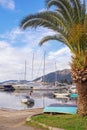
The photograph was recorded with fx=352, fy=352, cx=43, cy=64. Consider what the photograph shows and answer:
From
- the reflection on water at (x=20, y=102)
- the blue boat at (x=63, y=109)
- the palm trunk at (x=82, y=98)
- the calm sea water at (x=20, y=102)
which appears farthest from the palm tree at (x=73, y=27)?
the reflection on water at (x=20, y=102)

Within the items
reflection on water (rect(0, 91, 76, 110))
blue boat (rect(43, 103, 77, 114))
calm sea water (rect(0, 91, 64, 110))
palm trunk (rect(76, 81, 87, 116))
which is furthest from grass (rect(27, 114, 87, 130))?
reflection on water (rect(0, 91, 76, 110))

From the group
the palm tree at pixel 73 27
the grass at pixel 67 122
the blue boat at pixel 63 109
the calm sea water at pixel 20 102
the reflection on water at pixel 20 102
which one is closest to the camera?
the grass at pixel 67 122

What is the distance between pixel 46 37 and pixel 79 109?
201 inches

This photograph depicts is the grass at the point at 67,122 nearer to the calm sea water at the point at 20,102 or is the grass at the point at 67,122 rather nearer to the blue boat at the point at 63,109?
the blue boat at the point at 63,109

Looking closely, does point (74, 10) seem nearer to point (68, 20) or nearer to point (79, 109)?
point (68, 20)

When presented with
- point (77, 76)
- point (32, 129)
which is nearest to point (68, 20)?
point (77, 76)

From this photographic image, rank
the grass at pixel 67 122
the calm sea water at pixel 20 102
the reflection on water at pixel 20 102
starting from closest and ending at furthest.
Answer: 1. the grass at pixel 67 122
2. the calm sea water at pixel 20 102
3. the reflection on water at pixel 20 102

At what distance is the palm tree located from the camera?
59.6 feet

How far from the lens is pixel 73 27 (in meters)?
18.4

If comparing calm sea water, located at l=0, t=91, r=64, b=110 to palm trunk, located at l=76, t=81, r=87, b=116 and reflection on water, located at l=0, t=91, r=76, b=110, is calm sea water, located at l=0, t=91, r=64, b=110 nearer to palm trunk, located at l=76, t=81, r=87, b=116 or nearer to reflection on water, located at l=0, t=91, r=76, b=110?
reflection on water, located at l=0, t=91, r=76, b=110

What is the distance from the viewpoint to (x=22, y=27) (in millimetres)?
20438

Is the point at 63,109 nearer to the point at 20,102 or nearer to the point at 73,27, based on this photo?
the point at 73,27

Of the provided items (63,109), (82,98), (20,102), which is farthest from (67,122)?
(20,102)

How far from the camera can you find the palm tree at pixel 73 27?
18178 mm
